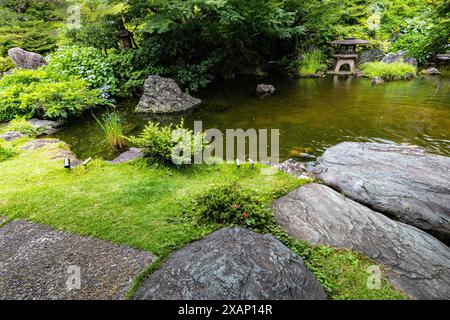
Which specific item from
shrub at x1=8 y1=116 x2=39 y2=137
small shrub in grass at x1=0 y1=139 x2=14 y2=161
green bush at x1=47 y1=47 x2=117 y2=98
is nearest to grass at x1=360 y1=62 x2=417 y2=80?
green bush at x1=47 y1=47 x2=117 y2=98

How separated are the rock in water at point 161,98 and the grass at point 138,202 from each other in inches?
192

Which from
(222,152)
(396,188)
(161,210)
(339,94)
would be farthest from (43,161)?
(339,94)

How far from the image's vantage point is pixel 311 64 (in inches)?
657

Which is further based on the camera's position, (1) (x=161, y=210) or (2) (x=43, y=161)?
(2) (x=43, y=161)

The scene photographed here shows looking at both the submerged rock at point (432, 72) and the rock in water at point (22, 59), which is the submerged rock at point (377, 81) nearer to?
the submerged rock at point (432, 72)

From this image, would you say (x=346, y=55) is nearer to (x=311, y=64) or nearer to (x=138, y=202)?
(x=311, y=64)

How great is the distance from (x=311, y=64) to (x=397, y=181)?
13.5m

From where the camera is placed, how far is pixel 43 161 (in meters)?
6.09

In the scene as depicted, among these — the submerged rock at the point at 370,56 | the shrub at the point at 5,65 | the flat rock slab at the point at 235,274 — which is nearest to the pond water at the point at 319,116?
the submerged rock at the point at 370,56

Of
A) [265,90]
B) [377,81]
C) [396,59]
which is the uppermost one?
[396,59]

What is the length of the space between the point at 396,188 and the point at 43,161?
22.5 ft

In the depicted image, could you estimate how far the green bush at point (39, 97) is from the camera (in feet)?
29.7

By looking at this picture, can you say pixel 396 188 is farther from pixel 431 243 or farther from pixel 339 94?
pixel 339 94

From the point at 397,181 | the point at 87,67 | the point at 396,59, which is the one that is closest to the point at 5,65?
the point at 87,67
